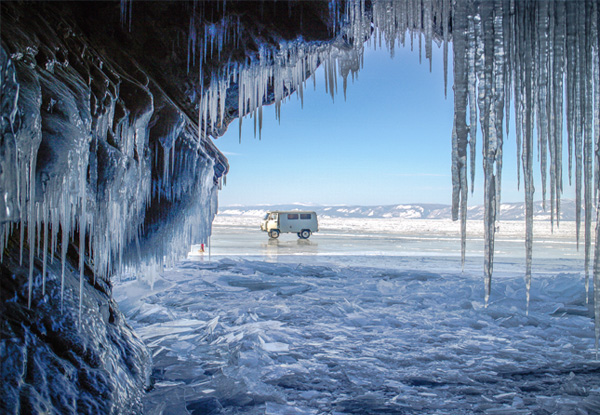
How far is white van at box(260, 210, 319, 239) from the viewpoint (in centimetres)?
2138

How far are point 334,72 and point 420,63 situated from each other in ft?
4.29

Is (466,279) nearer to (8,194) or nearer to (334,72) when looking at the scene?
(334,72)

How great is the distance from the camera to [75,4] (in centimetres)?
333

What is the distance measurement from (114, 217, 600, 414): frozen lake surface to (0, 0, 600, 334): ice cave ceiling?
1064 mm

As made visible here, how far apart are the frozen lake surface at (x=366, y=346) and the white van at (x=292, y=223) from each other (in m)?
13.6

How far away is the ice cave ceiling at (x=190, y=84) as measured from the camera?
2.06m

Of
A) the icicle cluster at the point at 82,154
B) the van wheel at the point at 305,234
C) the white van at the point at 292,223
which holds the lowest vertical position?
the van wheel at the point at 305,234

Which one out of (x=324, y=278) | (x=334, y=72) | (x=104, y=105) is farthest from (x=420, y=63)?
(x=324, y=278)

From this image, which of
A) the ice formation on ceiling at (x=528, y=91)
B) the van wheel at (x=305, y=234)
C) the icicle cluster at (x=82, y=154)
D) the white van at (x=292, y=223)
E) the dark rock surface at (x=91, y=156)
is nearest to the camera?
the icicle cluster at (x=82, y=154)

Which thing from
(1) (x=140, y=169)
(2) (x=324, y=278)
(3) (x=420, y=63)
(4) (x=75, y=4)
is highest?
(4) (x=75, y=4)

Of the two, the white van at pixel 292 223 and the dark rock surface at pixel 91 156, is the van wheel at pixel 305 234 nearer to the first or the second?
the white van at pixel 292 223

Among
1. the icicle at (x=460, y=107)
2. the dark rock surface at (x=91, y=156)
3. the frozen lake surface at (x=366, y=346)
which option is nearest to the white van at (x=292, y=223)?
the frozen lake surface at (x=366, y=346)

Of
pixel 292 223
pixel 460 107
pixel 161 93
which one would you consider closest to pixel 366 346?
pixel 460 107

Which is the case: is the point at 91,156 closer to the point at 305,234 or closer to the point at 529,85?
the point at 529,85
